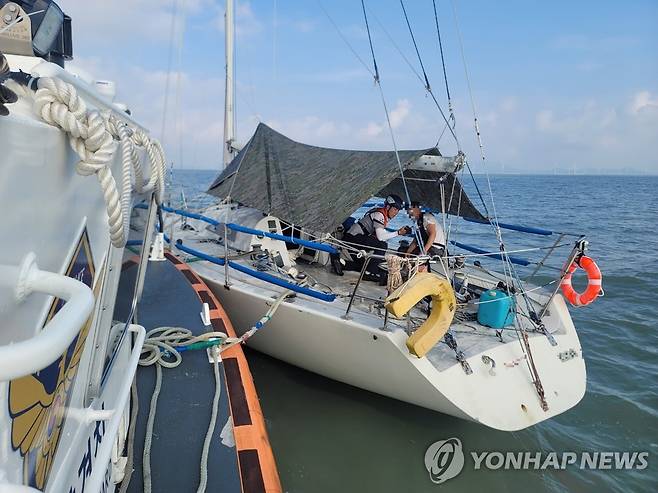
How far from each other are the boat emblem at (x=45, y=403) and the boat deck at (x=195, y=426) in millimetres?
791

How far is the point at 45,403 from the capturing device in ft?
3.14

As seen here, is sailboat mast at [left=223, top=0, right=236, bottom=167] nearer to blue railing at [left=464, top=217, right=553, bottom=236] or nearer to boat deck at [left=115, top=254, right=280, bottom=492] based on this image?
blue railing at [left=464, top=217, right=553, bottom=236]

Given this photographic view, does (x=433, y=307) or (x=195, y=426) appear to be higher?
(x=433, y=307)

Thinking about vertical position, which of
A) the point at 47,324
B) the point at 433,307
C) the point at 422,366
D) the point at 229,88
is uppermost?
the point at 229,88

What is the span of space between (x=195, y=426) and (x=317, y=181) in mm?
3656

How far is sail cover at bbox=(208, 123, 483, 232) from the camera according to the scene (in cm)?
499

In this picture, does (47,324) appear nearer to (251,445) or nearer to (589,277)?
(251,445)

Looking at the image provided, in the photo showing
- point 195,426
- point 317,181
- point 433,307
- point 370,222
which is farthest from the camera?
point 370,222

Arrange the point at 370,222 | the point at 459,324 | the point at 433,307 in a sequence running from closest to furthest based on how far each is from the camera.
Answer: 1. the point at 433,307
2. the point at 459,324
3. the point at 370,222

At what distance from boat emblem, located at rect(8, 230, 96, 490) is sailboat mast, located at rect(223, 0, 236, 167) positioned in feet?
27.5

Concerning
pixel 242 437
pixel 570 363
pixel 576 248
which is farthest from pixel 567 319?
pixel 242 437

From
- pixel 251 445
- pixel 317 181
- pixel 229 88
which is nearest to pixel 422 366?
pixel 251 445

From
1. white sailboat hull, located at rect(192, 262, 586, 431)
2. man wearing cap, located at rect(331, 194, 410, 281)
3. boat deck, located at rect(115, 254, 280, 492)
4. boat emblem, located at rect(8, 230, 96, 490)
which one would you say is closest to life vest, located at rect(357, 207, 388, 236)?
man wearing cap, located at rect(331, 194, 410, 281)

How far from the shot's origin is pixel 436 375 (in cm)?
375
